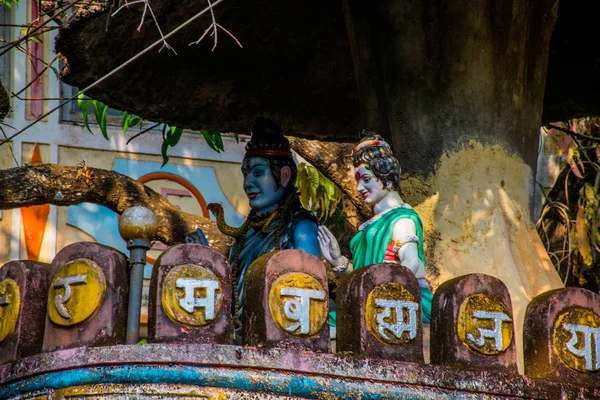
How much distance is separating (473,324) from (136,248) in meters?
1.66

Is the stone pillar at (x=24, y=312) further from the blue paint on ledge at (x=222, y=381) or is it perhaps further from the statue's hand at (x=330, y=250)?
the statue's hand at (x=330, y=250)

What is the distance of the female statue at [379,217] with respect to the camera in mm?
8398

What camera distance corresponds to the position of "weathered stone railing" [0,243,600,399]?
7.04 metres

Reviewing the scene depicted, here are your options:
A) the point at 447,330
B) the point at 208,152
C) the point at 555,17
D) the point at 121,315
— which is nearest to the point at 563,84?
the point at 555,17

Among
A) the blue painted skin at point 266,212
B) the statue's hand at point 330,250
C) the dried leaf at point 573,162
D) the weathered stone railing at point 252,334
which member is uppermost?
the dried leaf at point 573,162

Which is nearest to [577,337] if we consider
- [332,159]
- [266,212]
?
[266,212]

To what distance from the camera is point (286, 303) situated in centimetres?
723

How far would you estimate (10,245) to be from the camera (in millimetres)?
16594

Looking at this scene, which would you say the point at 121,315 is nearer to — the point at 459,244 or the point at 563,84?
the point at 459,244

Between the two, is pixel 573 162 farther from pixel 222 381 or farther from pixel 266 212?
pixel 222 381

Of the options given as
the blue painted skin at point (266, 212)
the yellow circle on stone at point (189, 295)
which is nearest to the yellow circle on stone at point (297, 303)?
the yellow circle on stone at point (189, 295)

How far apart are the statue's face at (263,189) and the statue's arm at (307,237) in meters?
0.37

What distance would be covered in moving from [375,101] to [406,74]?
29cm

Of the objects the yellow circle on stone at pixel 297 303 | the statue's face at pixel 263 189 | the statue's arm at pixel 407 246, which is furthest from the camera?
the statue's face at pixel 263 189
